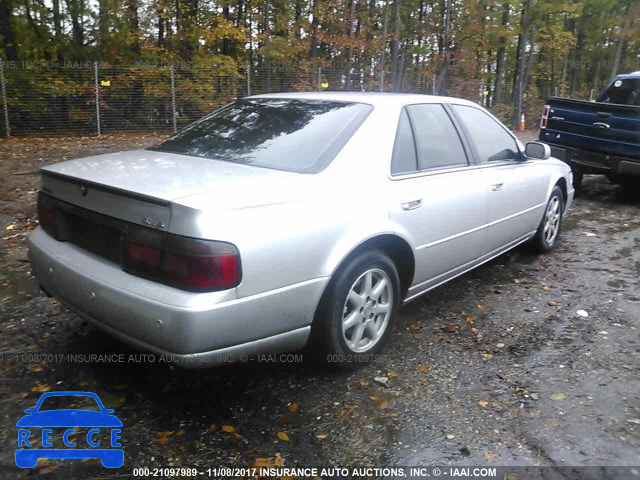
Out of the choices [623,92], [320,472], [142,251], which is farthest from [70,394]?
[623,92]

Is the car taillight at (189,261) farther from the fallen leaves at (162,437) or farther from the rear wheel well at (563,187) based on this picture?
the rear wheel well at (563,187)

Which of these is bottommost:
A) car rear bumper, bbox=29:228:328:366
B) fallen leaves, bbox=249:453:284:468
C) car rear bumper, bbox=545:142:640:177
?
fallen leaves, bbox=249:453:284:468

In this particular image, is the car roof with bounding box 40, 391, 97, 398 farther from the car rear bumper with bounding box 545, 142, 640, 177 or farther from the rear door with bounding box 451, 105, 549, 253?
the car rear bumper with bounding box 545, 142, 640, 177

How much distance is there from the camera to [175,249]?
2.38m

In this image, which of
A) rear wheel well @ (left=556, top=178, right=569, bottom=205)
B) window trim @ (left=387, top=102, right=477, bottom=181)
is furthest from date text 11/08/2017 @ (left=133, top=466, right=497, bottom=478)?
rear wheel well @ (left=556, top=178, right=569, bottom=205)

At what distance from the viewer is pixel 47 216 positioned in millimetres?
3154

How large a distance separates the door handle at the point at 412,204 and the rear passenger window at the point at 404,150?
0.66ft

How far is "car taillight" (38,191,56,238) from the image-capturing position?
3.08 meters

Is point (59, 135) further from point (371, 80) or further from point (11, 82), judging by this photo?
point (371, 80)

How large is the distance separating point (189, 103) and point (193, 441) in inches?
610

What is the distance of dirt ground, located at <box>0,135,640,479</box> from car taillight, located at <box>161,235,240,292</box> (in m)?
0.80

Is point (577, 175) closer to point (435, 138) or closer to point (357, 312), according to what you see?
point (435, 138)

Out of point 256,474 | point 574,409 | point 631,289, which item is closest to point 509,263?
point 631,289

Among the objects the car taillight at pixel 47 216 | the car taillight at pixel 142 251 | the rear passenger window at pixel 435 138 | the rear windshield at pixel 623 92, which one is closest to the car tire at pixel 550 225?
the rear passenger window at pixel 435 138
